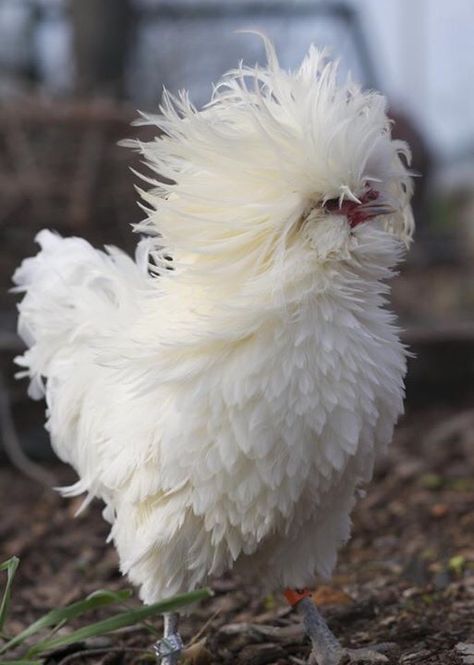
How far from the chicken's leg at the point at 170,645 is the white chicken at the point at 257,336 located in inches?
4.6

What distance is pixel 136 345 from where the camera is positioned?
10.6 feet

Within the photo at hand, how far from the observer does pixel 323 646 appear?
3.46m

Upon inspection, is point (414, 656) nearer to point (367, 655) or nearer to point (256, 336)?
point (367, 655)

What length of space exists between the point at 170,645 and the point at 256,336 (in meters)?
1.08

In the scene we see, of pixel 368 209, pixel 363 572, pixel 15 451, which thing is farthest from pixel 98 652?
pixel 15 451

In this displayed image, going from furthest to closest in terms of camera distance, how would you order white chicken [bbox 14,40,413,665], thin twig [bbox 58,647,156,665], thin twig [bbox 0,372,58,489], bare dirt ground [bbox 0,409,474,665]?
thin twig [bbox 0,372,58,489]
bare dirt ground [bbox 0,409,474,665]
thin twig [bbox 58,647,156,665]
white chicken [bbox 14,40,413,665]

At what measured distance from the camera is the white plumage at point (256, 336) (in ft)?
9.88

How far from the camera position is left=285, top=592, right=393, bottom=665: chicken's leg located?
3381 mm

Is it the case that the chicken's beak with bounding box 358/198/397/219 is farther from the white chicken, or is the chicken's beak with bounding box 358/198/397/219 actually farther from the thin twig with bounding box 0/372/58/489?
the thin twig with bounding box 0/372/58/489

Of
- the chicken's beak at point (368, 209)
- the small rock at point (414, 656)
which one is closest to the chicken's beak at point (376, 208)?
the chicken's beak at point (368, 209)

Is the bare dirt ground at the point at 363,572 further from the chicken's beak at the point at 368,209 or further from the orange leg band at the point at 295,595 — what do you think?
the chicken's beak at the point at 368,209

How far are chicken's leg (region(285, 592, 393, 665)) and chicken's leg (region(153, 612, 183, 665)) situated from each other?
0.45 metres

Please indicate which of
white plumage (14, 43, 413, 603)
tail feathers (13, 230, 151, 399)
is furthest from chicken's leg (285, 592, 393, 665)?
tail feathers (13, 230, 151, 399)

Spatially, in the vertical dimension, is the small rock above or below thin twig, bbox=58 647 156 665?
above
